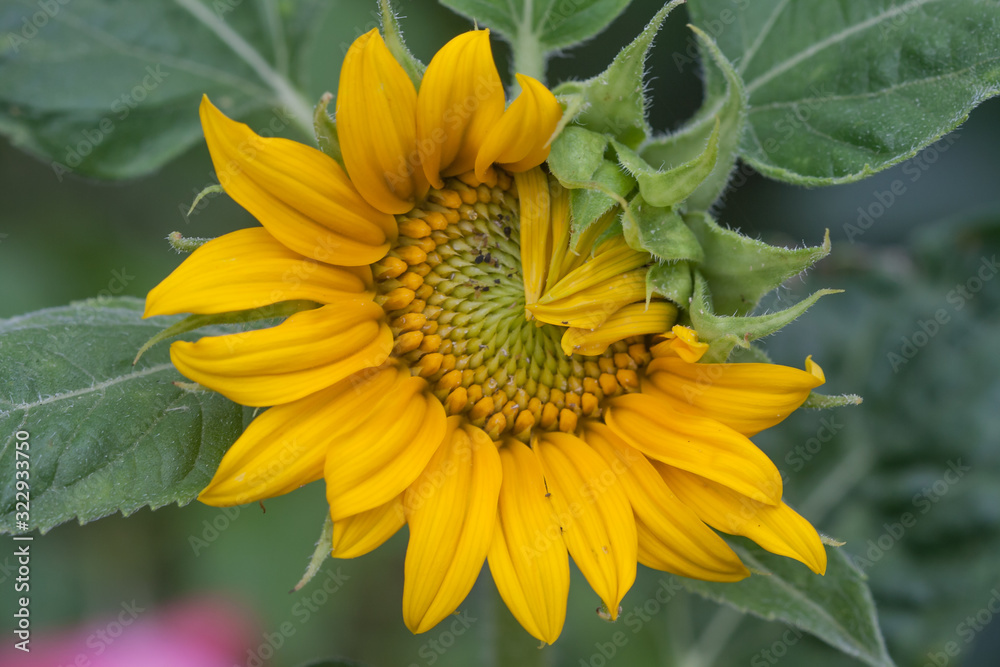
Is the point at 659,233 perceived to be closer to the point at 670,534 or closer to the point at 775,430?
the point at 670,534

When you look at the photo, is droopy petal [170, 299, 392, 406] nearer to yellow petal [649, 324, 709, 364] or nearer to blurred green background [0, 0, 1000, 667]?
yellow petal [649, 324, 709, 364]

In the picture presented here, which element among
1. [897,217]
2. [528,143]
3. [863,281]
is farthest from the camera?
[897,217]

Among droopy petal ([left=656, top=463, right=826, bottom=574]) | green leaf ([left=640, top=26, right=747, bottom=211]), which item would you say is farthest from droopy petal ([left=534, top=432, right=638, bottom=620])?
green leaf ([left=640, top=26, right=747, bottom=211])

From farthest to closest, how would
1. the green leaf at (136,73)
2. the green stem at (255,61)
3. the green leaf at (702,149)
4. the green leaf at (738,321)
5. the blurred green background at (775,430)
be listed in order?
1. the blurred green background at (775,430)
2. the green stem at (255,61)
3. the green leaf at (136,73)
4. the green leaf at (702,149)
5. the green leaf at (738,321)

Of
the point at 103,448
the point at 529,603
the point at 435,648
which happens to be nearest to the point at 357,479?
the point at 529,603

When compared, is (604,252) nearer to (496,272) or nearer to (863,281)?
(496,272)

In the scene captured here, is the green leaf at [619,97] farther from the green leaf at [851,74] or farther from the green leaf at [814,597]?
the green leaf at [814,597]

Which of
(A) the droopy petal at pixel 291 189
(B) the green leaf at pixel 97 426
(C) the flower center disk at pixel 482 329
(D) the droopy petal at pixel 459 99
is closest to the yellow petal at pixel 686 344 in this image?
(C) the flower center disk at pixel 482 329
